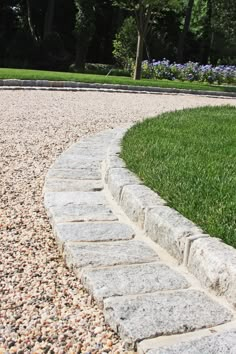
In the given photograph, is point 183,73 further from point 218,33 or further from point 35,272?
point 35,272

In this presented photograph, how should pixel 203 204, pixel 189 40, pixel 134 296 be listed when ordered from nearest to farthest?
pixel 134 296 < pixel 203 204 < pixel 189 40

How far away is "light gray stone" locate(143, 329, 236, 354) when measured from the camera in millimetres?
1768

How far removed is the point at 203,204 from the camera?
3045 millimetres

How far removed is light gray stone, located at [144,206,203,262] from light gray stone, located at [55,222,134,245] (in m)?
0.14

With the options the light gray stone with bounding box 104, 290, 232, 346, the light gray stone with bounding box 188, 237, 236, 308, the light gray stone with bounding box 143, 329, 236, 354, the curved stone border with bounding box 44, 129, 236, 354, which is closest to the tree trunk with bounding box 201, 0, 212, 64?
the curved stone border with bounding box 44, 129, 236, 354

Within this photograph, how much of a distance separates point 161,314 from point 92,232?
0.95 meters

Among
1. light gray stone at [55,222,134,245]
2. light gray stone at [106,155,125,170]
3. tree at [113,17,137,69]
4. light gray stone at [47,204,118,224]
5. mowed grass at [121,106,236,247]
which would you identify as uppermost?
tree at [113,17,137,69]

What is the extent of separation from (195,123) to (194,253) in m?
4.36

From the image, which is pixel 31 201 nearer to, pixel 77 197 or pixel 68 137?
pixel 77 197

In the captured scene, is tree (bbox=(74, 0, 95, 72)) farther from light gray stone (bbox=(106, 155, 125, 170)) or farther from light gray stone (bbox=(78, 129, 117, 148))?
light gray stone (bbox=(106, 155, 125, 170))

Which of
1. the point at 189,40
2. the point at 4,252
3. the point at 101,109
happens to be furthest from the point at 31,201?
the point at 189,40

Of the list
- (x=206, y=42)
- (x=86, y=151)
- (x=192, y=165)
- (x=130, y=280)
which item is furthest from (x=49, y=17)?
(x=130, y=280)

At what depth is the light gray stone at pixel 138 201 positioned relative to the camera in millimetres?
3031

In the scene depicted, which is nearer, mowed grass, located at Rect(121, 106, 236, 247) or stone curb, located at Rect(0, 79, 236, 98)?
mowed grass, located at Rect(121, 106, 236, 247)
